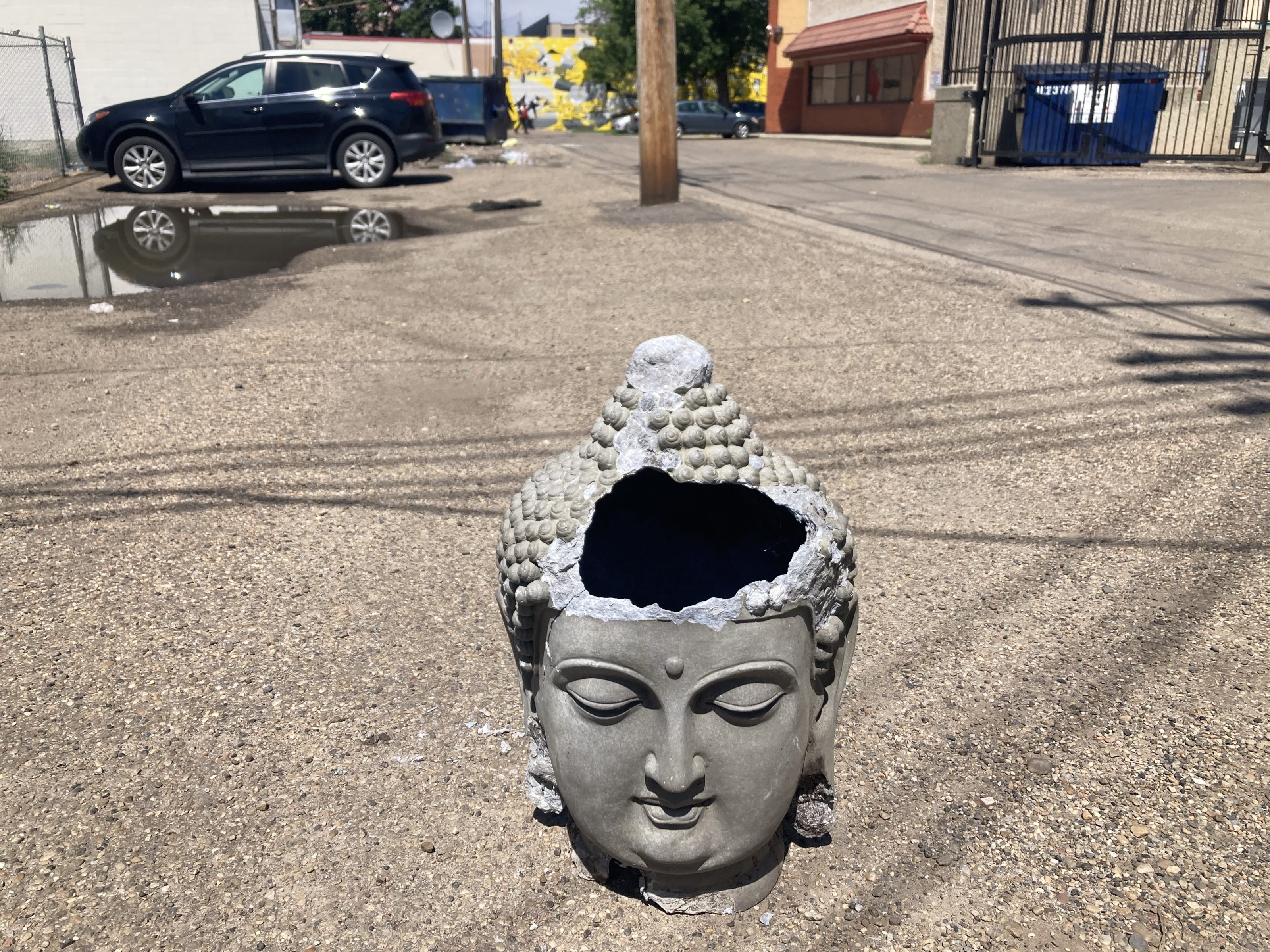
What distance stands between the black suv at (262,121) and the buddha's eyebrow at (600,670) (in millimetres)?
14818

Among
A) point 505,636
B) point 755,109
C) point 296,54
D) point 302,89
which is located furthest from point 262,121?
point 755,109

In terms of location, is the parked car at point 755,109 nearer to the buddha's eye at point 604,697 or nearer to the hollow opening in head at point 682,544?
the hollow opening in head at point 682,544

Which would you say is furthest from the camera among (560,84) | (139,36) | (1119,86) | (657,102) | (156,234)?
(560,84)

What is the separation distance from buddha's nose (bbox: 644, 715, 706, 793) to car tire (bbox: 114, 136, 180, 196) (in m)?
15.9

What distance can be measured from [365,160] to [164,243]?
16.6 ft

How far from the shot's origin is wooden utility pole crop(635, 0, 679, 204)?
Answer: 11.0 metres

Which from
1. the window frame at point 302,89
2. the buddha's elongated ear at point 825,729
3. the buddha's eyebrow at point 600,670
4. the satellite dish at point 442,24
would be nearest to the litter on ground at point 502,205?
the window frame at point 302,89

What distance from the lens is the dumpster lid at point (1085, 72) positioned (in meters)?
18.1

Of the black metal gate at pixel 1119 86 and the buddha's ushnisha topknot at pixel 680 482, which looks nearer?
the buddha's ushnisha topknot at pixel 680 482

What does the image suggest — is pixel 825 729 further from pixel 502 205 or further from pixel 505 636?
pixel 502 205

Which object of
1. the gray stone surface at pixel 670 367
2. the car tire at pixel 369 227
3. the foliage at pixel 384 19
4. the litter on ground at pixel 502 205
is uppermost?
the foliage at pixel 384 19

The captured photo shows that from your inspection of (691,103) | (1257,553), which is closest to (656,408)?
(1257,553)

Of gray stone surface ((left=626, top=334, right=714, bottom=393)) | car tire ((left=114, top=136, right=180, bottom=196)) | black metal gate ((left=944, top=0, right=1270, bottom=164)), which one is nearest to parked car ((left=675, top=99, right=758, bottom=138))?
black metal gate ((left=944, top=0, right=1270, bottom=164))

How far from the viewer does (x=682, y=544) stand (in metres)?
2.71
